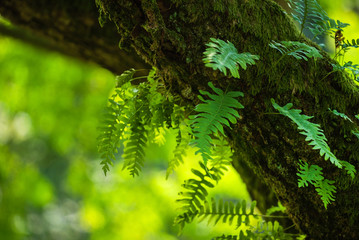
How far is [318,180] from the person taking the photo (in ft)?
4.63

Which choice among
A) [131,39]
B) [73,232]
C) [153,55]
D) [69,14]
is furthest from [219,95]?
[73,232]

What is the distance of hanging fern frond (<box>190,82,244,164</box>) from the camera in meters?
1.20

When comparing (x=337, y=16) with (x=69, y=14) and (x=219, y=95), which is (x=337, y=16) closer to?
(x=69, y=14)

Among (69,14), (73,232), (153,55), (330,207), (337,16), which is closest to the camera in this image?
(153,55)

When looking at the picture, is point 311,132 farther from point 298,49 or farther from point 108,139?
point 108,139

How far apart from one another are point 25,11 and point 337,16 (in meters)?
3.32

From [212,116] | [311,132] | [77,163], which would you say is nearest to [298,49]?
[311,132]

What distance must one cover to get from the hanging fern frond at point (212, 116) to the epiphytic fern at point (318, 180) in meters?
0.34

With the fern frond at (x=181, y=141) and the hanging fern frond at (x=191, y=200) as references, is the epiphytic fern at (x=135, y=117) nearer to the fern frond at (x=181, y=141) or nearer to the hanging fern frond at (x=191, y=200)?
the fern frond at (x=181, y=141)

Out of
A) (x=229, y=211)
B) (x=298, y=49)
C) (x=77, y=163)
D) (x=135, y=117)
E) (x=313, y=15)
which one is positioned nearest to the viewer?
(x=298, y=49)

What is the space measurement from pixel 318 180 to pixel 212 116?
0.51 meters

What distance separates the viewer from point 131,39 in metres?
1.43

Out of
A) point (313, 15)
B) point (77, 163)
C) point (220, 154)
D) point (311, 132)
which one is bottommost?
point (311, 132)

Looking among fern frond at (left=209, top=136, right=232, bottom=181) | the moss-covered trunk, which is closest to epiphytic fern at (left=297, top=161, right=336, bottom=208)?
the moss-covered trunk
